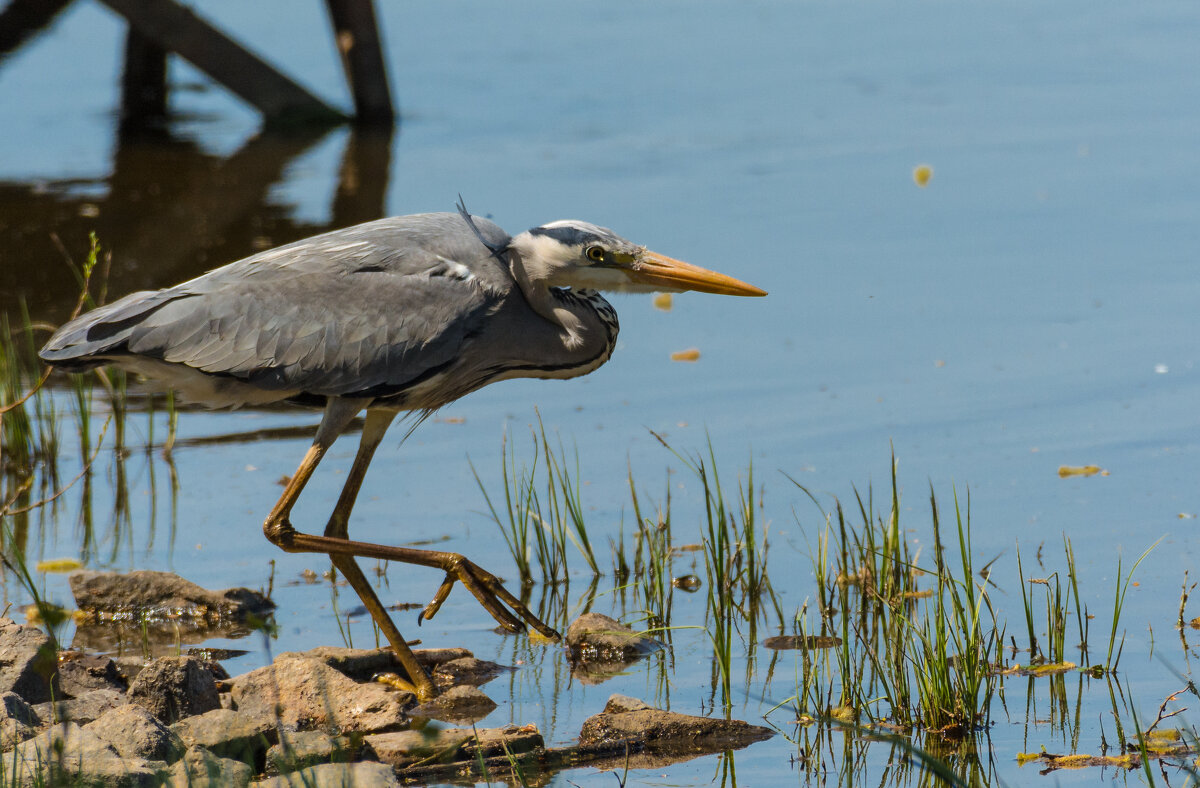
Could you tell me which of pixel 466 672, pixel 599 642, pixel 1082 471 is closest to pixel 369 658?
pixel 466 672

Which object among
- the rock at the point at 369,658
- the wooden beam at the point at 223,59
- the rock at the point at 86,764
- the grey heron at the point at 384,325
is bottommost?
the rock at the point at 86,764

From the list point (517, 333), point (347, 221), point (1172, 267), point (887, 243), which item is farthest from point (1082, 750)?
point (347, 221)

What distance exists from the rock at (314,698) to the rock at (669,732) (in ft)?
2.21

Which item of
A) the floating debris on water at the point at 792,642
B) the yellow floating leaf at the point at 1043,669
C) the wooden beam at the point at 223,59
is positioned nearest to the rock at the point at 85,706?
the floating debris on water at the point at 792,642

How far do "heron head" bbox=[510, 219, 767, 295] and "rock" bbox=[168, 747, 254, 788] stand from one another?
214 cm

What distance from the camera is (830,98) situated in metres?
15.4

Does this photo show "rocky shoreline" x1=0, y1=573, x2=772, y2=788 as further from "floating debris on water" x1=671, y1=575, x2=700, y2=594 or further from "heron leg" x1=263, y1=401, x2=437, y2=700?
"floating debris on water" x1=671, y1=575, x2=700, y2=594

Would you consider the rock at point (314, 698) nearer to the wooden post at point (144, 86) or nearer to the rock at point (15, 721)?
the rock at point (15, 721)

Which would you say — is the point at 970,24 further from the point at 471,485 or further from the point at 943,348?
the point at 471,485

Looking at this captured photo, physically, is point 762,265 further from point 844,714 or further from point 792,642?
point 844,714

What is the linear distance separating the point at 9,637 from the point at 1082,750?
3.26m

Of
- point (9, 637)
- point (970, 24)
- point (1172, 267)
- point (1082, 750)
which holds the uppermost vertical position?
point (970, 24)

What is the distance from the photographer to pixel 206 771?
4.14 m

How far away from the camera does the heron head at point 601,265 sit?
562 cm
